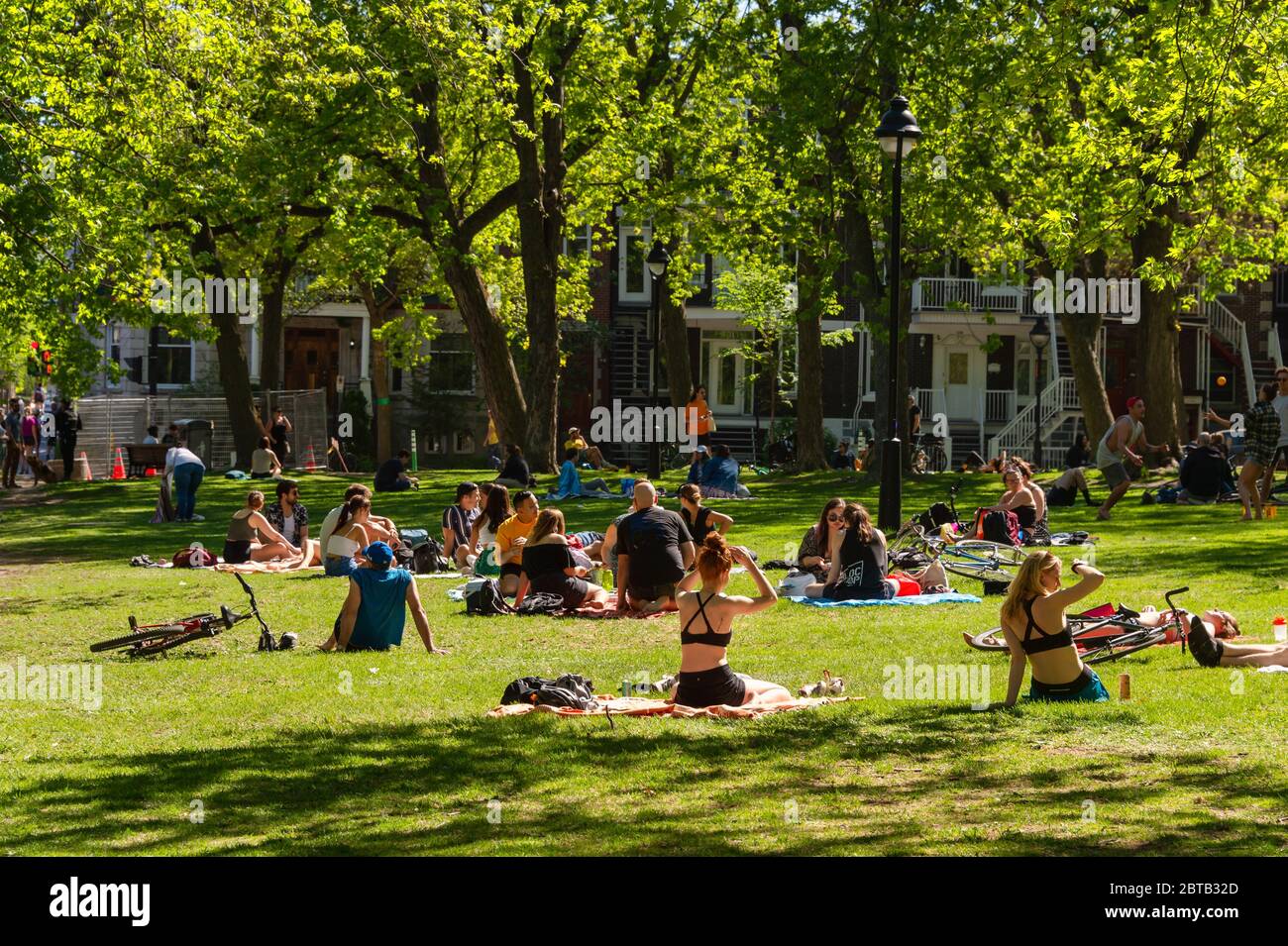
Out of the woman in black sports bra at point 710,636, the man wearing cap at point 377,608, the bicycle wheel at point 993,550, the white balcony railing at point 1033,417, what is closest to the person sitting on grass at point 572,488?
the bicycle wheel at point 993,550

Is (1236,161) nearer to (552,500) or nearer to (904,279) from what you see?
(904,279)

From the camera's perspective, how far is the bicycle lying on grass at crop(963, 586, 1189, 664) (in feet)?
42.9

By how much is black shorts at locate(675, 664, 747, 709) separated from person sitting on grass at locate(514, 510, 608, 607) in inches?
223

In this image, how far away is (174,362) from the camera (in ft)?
186

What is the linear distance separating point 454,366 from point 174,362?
946 cm

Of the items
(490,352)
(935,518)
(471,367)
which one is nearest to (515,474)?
(490,352)

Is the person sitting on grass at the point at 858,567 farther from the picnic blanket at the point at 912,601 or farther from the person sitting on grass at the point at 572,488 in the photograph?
the person sitting on grass at the point at 572,488

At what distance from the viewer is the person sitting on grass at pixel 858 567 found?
673 inches

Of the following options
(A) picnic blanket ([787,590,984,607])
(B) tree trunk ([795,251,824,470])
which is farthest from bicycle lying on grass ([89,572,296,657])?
(B) tree trunk ([795,251,824,470])

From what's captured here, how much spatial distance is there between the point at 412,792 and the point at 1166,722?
15.5 feet

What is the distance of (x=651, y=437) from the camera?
35.4 m

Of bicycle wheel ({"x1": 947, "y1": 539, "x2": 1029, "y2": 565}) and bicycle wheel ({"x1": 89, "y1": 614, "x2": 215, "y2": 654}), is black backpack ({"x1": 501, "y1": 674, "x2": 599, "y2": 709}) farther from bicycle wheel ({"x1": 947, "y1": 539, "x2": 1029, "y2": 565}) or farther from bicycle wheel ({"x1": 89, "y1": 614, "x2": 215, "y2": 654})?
bicycle wheel ({"x1": 947, "y1": 539, "x2": 1029, "y2": 565})

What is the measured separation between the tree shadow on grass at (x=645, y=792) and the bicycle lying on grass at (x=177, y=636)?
3.73 metres

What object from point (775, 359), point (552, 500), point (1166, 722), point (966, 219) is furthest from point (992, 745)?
point (775, 359)
